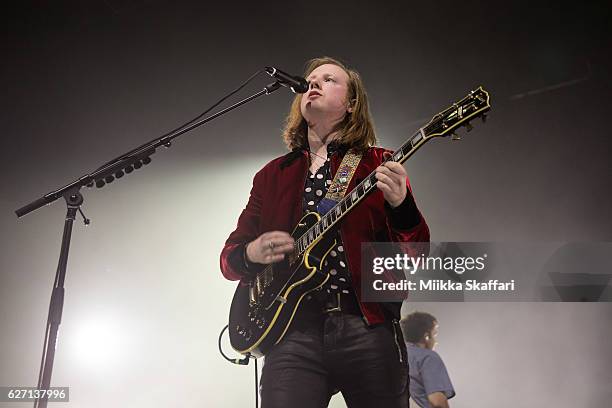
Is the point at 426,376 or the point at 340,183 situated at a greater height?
the point at 340,183

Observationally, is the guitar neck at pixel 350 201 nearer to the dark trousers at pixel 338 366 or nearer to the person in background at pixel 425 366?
the dark trousers at pixel 338 366

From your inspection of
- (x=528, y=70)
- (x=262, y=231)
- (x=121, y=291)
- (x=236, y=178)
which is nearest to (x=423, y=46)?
(x=528, y=70)

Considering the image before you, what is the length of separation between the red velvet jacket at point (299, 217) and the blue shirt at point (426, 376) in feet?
3.83

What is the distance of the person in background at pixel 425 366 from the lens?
8.63ft

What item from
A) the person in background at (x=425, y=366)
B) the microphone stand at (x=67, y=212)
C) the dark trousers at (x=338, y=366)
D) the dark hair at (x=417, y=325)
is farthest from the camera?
the dark hair at (x=417, y=325)

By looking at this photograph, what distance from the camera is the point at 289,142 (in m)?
2.16

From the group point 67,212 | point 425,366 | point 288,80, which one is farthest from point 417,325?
point 67,212

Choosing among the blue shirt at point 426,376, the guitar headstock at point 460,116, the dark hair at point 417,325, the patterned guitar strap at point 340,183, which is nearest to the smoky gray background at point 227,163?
the dark hair at point 417,325

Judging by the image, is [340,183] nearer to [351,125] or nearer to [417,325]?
[351,125]

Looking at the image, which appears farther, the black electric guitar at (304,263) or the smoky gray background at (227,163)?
the smoky gray background at (227,163)

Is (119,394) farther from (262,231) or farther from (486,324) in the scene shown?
(486,324)

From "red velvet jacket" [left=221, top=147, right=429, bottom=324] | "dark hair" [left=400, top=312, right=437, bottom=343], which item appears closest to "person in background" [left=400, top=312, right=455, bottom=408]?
"dark hair" [left=400, top=312, right=437, bottom=343]

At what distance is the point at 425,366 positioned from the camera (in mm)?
2697

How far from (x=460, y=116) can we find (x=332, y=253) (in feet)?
1.70
